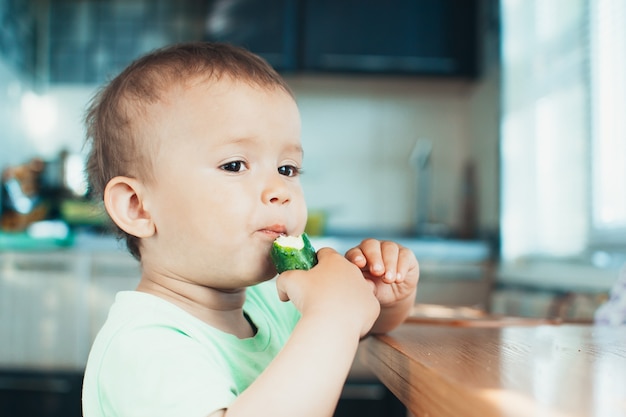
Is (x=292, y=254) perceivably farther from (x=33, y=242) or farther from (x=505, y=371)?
(x=33, y=242)

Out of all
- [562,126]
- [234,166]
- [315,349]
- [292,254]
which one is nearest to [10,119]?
[562,126]

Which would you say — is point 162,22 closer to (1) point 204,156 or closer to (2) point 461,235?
(2) point 461,235

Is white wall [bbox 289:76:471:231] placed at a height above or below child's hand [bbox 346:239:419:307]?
above

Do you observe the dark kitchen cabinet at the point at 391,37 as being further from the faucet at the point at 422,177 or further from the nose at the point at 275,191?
the nose at the point at 275,191

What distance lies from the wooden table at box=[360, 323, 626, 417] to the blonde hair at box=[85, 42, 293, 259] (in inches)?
15.1

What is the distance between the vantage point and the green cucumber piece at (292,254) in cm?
73

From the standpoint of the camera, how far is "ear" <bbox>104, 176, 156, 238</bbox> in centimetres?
84

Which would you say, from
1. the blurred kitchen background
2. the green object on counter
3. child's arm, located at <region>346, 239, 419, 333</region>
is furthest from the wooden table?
the green object on counter

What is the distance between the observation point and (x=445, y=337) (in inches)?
31.3

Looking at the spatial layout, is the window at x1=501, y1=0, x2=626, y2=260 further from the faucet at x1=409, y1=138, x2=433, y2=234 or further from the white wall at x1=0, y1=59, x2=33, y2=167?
the white wall at x1=0, y1=59, x2=33, y2=167

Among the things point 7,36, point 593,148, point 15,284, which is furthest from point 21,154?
point 593,148

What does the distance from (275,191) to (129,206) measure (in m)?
0.21

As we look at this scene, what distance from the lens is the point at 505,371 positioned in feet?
1.68

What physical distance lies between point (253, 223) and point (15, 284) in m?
2.44
